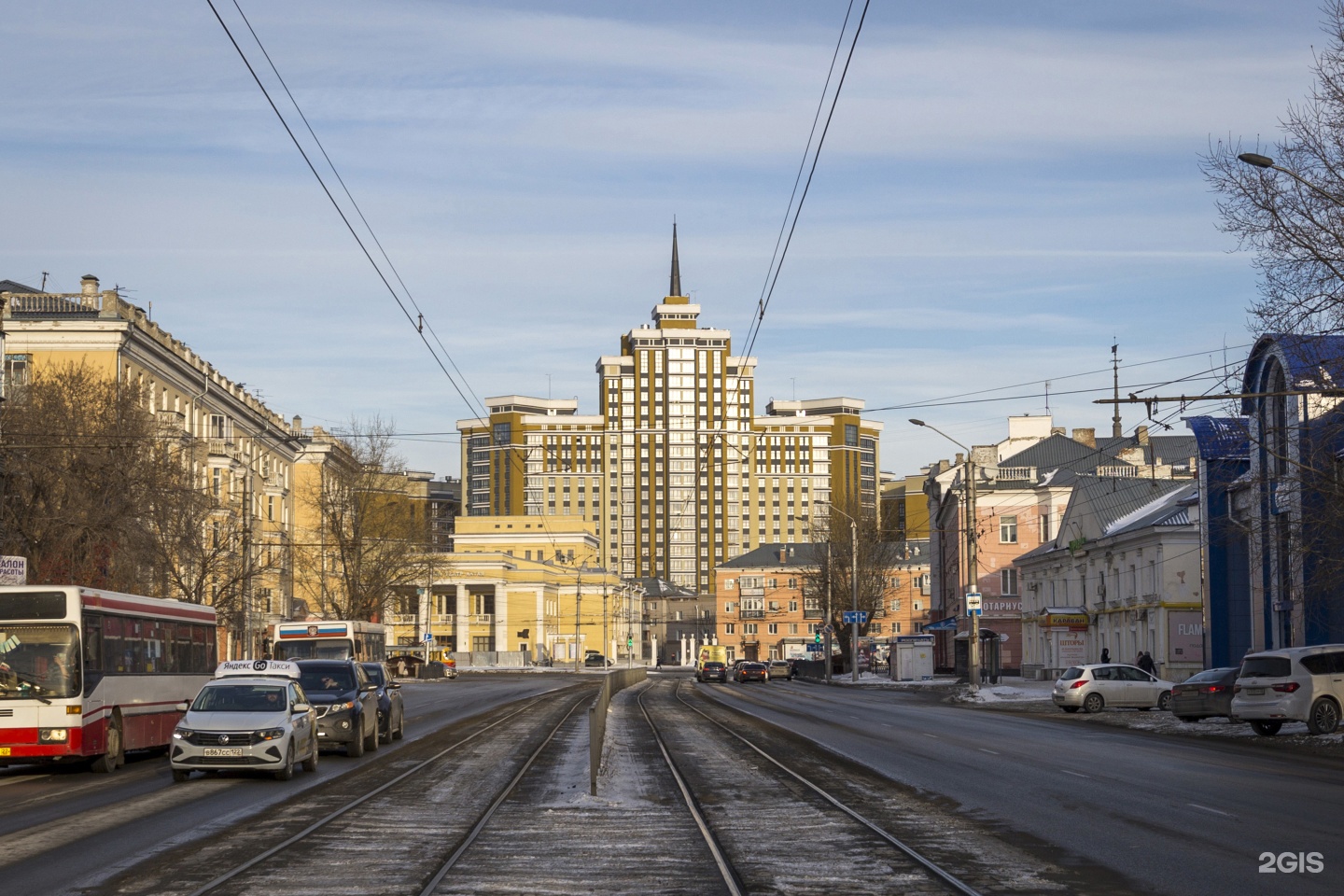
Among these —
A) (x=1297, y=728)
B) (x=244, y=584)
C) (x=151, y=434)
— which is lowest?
(x=1297, y=728)

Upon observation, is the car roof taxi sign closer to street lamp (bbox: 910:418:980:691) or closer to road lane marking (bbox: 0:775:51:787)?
road lane marking (bbox: 0:775:51:787)

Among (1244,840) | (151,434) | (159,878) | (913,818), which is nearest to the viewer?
(159,878)

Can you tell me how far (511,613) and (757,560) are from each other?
1334 inches

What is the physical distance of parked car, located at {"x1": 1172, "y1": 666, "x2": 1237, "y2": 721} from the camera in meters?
35.5

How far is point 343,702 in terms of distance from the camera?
25.8 metres

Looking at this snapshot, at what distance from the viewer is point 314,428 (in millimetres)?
100562

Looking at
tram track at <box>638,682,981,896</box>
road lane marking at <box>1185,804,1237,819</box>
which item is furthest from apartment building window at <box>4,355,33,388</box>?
road lane marking at <box>1185,804,1237,819</box>

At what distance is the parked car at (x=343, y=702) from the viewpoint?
2556 centimetres

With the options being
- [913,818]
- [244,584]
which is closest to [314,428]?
[244,584]

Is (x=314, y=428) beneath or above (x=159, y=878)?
above

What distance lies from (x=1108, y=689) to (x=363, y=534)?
43791 millimetres

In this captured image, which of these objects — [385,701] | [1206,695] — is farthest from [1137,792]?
[1206,695]

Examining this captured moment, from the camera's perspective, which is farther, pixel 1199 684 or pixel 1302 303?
pixel 1199 684

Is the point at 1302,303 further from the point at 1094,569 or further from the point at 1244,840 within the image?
the point at 1094,569
